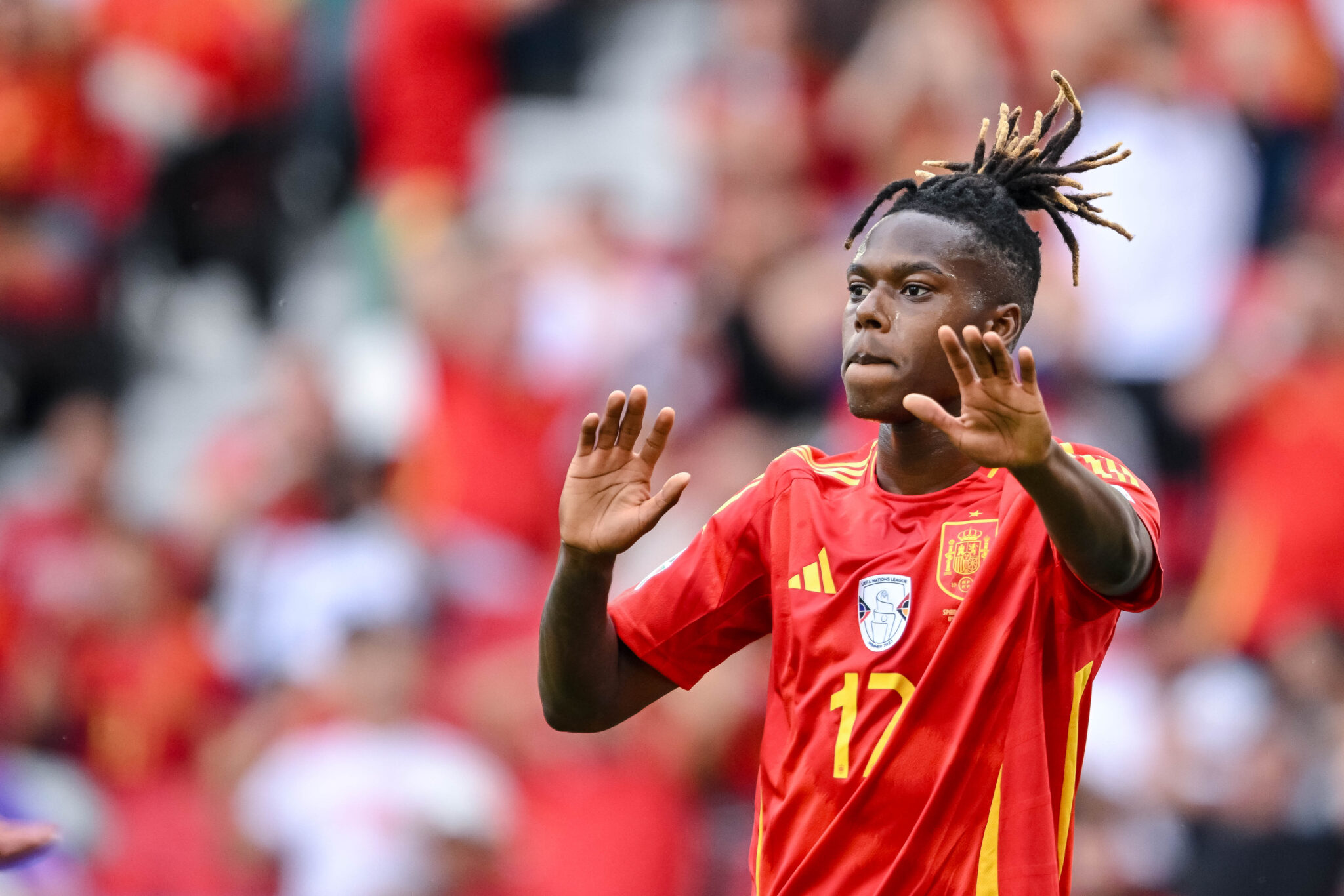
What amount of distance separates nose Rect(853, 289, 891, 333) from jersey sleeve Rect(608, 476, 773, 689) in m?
0.41

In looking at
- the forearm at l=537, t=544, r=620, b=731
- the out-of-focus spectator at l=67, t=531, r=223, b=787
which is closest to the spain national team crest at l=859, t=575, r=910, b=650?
the forearm at l=537, t=544, r=620, b=731

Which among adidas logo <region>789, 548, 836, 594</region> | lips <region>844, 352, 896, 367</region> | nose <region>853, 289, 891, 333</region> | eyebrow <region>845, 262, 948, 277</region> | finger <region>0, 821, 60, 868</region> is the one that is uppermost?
eyebrow <region>845, 262, 948, 277</region>

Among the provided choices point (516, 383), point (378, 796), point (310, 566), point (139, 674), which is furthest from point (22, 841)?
point (516, 383)

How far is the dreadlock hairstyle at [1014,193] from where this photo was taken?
10.5 feet

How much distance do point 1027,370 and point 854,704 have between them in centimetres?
73

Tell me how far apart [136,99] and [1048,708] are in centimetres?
710

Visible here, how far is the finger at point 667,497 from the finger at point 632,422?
13 centimetres

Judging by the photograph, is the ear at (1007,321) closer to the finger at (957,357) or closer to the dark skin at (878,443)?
the dark skin at (878,443)

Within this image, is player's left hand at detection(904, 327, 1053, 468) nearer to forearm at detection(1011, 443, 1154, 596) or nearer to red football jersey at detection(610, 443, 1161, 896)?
forearm at detection(1011, 443, 1154, 596)

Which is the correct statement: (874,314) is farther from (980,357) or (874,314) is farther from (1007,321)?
(980,357)

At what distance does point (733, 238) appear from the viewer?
772 cm

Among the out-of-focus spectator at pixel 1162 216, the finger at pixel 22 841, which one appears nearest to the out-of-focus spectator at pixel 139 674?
the finger at pixel 22 841

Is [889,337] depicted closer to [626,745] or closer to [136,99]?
[626,745]

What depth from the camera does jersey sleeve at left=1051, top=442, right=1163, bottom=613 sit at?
2.82 m
